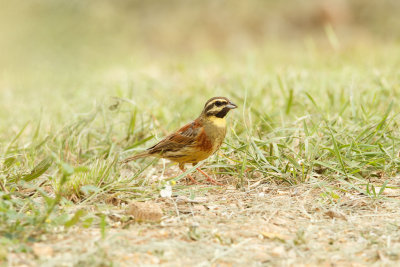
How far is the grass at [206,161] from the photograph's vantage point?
350 centimetres

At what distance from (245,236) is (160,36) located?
15.2 meters

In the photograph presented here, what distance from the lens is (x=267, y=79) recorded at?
7.90 m

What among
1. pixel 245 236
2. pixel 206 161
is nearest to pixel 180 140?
pixel 206 161

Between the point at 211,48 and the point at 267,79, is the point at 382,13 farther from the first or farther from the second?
the point at 267,79

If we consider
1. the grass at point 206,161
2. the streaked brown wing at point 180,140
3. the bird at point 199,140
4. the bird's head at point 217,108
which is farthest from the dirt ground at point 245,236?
the bird's head at point 217,108

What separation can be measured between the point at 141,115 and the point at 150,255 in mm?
3045

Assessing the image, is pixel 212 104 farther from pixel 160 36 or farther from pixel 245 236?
pixel 160 36

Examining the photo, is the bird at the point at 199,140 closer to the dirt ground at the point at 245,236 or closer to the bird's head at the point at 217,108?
the bird's head at the point at 217,108

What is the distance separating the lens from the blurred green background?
1088 centimetres

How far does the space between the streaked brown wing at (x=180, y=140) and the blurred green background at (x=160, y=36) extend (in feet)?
15.1

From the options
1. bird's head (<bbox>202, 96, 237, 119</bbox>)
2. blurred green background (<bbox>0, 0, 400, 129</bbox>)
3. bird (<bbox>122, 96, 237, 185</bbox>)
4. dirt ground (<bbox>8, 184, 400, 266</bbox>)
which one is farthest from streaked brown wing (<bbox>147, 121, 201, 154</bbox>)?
blurred green background (<bbox>0, 0, 400, 129</bbox>)

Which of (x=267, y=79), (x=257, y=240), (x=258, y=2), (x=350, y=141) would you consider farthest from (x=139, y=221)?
(x=258, y=2)

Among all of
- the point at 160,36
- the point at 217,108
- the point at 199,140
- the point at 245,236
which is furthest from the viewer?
the point at 160,36

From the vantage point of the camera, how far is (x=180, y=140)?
186 inches
